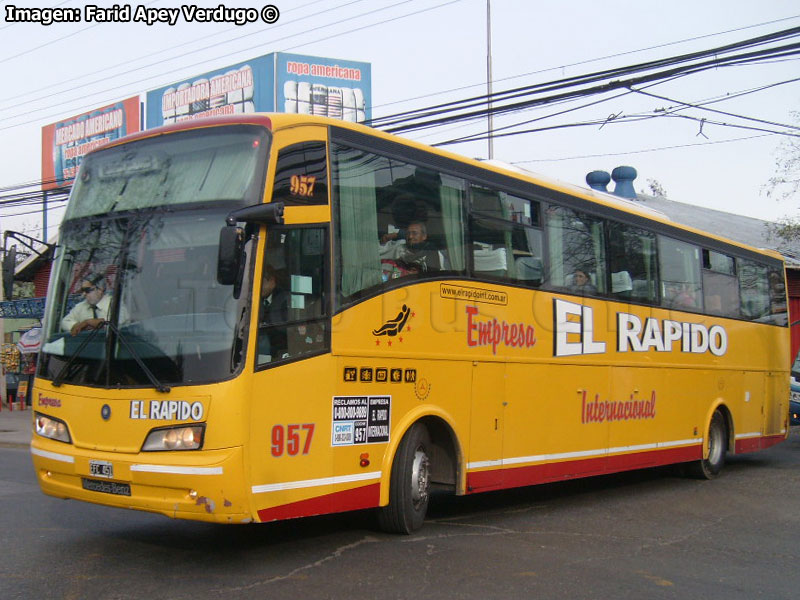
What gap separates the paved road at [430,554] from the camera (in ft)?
21.0

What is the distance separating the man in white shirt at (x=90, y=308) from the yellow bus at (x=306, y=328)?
2 cm

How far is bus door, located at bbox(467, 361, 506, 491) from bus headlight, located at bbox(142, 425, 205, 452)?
3362mm

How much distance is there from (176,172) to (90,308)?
4.19 feet

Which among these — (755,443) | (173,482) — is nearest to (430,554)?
(173,482)

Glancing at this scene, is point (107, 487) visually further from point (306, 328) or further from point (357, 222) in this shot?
point (357, 222)

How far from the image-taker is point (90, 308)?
23.5ft

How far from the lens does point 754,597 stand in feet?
21.4

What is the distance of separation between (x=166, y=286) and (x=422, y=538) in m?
3.28

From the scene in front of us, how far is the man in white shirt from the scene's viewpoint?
278 inches

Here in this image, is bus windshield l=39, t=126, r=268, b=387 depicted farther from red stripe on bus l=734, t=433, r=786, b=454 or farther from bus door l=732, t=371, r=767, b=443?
red stripe on bus l=734, t=433, r=786, b=454

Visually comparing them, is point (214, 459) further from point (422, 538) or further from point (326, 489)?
point (422, 538)

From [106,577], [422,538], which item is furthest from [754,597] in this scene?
[106,577]

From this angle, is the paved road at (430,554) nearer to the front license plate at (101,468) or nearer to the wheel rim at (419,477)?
the wheel rim at (419,477)

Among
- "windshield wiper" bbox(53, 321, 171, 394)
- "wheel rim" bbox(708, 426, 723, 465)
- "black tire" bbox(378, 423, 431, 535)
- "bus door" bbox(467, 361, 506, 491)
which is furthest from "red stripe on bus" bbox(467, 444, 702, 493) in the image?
"windshield wiper" bbox(53, 321, 171, 394)
